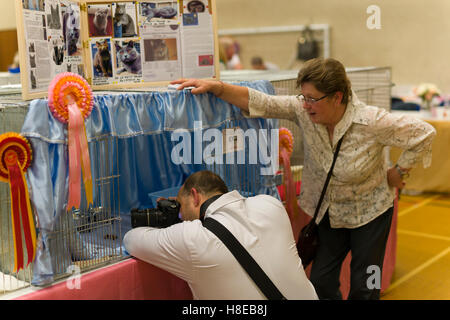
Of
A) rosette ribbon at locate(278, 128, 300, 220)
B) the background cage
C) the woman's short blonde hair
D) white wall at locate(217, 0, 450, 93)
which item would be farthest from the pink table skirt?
white wall at locate(217, 0, 450, 93)

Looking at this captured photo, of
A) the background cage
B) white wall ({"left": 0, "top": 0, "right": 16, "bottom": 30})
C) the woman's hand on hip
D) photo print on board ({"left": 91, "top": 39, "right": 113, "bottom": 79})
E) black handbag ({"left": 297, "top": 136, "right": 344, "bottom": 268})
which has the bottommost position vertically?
black handbag ({"left": 297, "top": 136, "right": 344, "bottom": 268})

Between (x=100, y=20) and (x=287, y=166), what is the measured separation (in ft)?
4.01

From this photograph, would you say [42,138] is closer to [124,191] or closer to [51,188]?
[51,188]

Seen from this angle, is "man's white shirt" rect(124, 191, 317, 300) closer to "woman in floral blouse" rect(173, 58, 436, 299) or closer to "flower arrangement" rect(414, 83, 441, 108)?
"woman in floral blouse" rect(173, 58, 436, 299)

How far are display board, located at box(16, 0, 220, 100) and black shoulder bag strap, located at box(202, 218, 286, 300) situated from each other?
883mm

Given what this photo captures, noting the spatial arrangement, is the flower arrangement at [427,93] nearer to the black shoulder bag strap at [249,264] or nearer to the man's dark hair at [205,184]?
the man's dark hair at [205,184]

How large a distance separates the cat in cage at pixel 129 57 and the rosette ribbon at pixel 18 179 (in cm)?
73

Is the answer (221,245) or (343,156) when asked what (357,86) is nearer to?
(343,156)

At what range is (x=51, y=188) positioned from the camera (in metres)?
1.94

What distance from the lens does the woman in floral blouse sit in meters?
2.45

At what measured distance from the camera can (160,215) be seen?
2256 millimetres

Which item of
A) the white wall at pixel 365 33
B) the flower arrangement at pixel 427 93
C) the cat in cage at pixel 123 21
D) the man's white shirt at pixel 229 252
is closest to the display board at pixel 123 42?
the cat in cage at pixel 123 21

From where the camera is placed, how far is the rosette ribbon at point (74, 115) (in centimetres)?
195

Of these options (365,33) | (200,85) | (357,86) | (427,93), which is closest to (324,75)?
(200,85)
